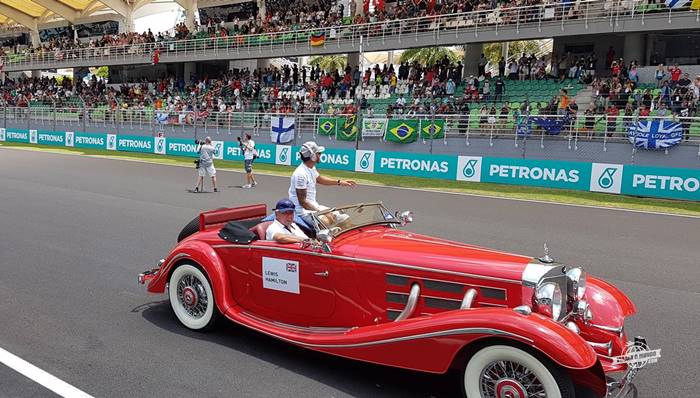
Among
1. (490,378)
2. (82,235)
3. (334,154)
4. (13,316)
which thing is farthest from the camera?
(334,154)

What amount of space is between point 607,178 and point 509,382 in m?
14.7

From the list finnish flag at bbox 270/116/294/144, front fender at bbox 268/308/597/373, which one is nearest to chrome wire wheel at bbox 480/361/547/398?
front fender at bbox 268/308/597/373

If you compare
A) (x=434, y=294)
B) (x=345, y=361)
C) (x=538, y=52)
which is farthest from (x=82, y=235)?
(x=538, y=52)

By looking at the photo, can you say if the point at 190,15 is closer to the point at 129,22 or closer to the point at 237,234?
the point at 129,22

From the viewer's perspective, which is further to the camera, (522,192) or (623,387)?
(522,192)

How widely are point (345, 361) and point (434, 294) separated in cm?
116

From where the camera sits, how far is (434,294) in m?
4.04

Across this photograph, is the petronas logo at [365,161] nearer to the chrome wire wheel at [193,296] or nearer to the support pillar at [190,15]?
the chrome wire wheel at [193,296]

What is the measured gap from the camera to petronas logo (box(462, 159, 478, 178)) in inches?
753

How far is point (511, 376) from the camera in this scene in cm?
352

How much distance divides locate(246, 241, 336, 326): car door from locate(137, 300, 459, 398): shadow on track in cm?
33

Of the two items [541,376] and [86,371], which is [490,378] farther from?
[86,371]

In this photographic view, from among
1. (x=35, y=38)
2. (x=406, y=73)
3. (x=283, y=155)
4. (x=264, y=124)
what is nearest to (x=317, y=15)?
(x=406, y=73)

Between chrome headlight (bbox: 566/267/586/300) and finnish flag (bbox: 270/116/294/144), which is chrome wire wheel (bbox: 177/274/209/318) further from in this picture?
finnish flag (bbox: 270/116/294/144)
